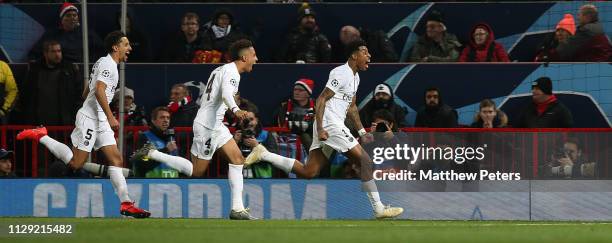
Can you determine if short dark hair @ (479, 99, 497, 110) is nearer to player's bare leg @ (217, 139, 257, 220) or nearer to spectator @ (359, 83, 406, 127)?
spectator @ (359, 83, 406, 127)

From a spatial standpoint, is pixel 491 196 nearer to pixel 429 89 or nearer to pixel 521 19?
pixel 429 89

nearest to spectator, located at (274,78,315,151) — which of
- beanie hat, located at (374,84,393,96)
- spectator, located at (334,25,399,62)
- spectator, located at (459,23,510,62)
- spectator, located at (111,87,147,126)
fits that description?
beanie hat, located at (374,84,393,96)

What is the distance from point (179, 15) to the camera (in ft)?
72.3

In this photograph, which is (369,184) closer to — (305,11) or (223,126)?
(223,126)

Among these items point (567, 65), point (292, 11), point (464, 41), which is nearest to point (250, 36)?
point (292, 11)

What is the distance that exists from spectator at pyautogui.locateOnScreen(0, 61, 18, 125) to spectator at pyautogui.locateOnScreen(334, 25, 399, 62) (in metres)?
4.79

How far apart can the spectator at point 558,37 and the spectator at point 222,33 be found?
4304 mm

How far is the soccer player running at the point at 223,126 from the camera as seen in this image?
15984 mm

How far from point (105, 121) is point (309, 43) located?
5.03 m

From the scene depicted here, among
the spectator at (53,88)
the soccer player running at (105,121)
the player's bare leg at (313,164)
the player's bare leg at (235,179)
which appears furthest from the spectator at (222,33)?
the player's bare leg at (235,179)

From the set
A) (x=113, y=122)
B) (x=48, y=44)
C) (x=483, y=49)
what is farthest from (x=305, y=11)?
(x=113, y=122)

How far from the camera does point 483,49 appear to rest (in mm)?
20672

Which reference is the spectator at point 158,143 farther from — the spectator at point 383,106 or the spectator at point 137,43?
the spectator at point 137,43

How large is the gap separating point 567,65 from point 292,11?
4.24 metres
